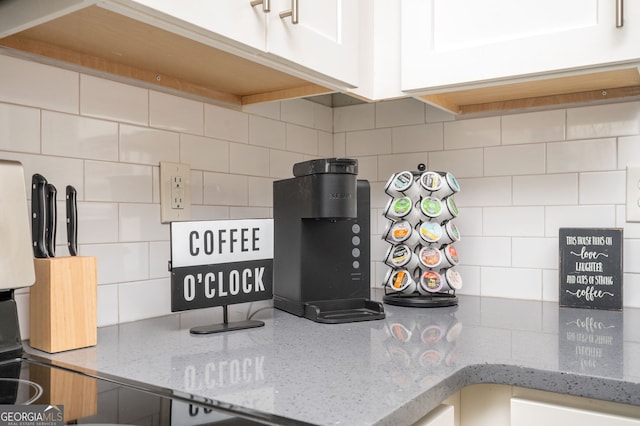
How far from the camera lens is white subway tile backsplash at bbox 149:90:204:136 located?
1.22 m

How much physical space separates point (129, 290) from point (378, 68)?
783mm

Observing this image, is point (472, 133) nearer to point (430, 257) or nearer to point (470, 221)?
point (470, 221)

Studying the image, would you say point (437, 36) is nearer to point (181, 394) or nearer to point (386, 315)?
point (386, 315)

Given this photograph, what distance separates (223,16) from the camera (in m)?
0.88

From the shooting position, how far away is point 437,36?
1214 millimetres

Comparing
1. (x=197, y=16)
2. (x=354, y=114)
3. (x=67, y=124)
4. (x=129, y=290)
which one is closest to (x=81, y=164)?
(x=67, y=124)

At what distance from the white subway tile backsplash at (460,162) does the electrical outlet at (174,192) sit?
2.43ft

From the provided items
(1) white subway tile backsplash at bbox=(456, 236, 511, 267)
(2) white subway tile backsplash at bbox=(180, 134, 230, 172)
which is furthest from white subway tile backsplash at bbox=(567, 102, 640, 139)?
(2) white subway tile backsplash at bbox=(180, 134, 230, 172)

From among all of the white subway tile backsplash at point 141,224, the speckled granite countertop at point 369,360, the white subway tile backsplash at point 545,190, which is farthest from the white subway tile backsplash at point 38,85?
the white subway tile backsplash at point 545,190

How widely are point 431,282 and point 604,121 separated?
0.60 metres

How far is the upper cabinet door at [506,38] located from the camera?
103cm

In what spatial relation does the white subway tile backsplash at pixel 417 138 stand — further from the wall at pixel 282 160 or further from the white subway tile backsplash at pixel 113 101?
the white subway tile backsplash at pixel 113 101

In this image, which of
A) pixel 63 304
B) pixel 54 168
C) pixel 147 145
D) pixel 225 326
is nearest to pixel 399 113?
pixel 147 145

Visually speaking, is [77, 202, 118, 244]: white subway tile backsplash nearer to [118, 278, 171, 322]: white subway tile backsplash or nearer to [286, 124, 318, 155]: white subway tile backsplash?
[118, 278, 171, 322]: white subway tile backsplash
